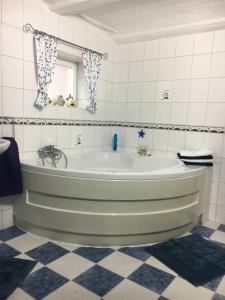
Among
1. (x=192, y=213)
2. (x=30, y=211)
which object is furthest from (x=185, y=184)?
(x=30, y=211)

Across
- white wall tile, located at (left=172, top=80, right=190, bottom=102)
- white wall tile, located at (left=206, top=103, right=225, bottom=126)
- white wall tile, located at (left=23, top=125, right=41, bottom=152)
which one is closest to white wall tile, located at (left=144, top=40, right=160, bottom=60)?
white wall tile, located at (left=172, top=80, right=190, bottom=102)

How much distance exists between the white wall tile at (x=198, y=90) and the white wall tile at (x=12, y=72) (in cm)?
191

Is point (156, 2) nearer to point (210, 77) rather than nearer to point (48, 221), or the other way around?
point (210, 77)

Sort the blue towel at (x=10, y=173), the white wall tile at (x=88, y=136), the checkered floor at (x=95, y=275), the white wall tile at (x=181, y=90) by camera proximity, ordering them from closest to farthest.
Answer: the checkered floor at (x=95, y=275), the blue towel at (x=10, y=173), the white wall tile at (x=181, y=90), the white wall tile at (x=88, y=136)

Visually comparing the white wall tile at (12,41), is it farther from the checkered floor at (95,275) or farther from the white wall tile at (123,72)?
the checkered floor at (95,275)

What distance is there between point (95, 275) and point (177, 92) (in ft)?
7.45

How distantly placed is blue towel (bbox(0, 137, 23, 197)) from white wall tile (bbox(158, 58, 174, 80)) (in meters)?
2.01

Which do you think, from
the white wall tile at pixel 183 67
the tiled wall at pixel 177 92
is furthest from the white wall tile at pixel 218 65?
the white wall tile at pixel 183 67

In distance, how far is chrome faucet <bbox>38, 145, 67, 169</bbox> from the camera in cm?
268

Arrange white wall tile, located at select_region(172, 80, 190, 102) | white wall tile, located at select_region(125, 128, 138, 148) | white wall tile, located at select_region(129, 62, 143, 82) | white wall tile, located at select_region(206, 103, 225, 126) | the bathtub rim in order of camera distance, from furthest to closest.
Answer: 1. white wall tile, located at select_region(125, 128, 138, 148)
2. white wall tile, located at select_region(129, 62, 143, 82)
3. white wall tile, located at select_region(172, 80, 190, 102)
4. white wall tile, located at select_region(206, 103, 225, 126)
5. the bathtub rim

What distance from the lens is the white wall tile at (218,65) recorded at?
275cm

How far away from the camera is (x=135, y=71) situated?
3.41 m

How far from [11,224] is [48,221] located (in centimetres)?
53

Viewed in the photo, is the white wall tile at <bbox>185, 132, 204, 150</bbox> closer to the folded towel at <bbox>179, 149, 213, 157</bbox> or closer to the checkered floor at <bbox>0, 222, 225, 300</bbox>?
→ the folded towel at <bbox>179, 149, 213, 157</bbox>
